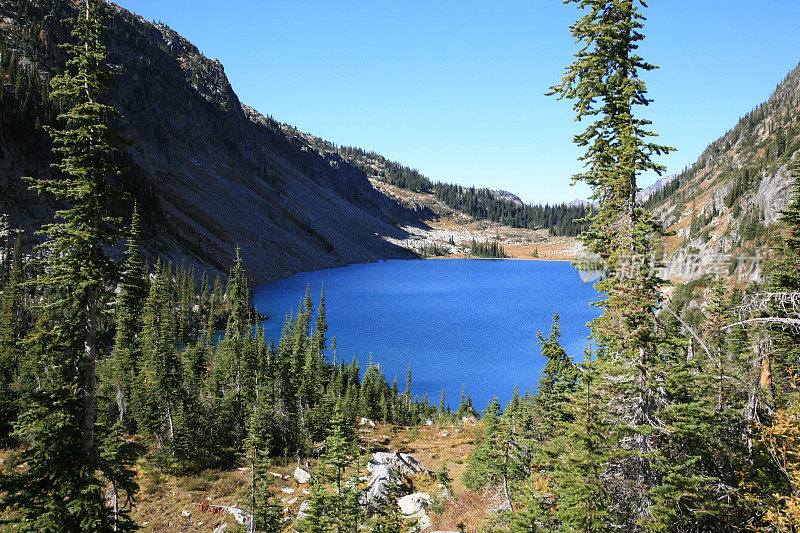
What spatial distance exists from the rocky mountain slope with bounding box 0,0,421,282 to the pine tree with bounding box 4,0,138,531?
89.8m

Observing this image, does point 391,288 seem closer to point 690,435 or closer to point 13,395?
point 13,395

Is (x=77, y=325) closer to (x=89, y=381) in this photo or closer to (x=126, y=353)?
(x=89, y=381)

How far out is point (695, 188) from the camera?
198 m

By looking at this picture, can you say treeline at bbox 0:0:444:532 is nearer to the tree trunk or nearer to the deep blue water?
the tree trunk

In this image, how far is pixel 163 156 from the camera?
14875 centimetres

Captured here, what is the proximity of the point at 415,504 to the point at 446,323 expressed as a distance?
75038mm

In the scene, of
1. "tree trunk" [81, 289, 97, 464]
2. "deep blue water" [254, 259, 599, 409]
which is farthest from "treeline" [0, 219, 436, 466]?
"deep blue water" [254, 259, 599, 409]

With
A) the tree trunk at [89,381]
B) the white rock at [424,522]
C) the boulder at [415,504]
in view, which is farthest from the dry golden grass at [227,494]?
A: the tree trunk at [89,381]

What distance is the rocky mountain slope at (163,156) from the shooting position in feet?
287

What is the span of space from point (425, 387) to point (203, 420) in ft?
118

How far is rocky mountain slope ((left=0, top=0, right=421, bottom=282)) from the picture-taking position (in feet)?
287

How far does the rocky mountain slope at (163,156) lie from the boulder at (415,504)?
91.9 metres

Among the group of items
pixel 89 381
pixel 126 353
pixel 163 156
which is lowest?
pixel 126 353

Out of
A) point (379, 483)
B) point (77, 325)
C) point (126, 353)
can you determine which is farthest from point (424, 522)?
point (126, 353)
